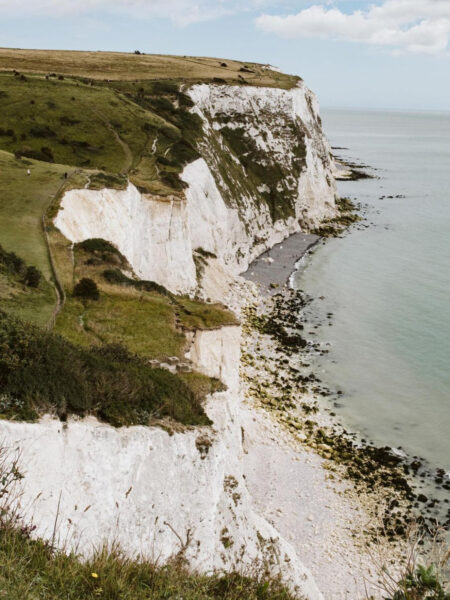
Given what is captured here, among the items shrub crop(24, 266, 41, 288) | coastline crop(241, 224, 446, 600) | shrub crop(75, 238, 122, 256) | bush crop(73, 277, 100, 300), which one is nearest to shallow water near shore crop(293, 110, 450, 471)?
coastline crop(241, 224, 446, 600)

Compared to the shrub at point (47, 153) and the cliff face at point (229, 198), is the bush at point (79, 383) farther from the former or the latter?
the shrub at point (47, 153)

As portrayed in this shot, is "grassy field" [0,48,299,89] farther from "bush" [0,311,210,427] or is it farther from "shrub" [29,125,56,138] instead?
"bush" [0,311,210,427]

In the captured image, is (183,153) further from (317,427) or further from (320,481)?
(320,481)

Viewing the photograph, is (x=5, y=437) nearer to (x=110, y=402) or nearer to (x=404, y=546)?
(x=110, y=402)

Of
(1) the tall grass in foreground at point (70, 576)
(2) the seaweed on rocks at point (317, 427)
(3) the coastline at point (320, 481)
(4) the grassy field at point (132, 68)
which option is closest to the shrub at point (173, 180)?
(2) the seaweed on rocks at point (317, 427)

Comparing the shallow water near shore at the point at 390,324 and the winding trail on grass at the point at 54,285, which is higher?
the winding trail on grass at the point at 54,285


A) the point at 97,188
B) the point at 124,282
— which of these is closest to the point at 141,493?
the point at 124,282
